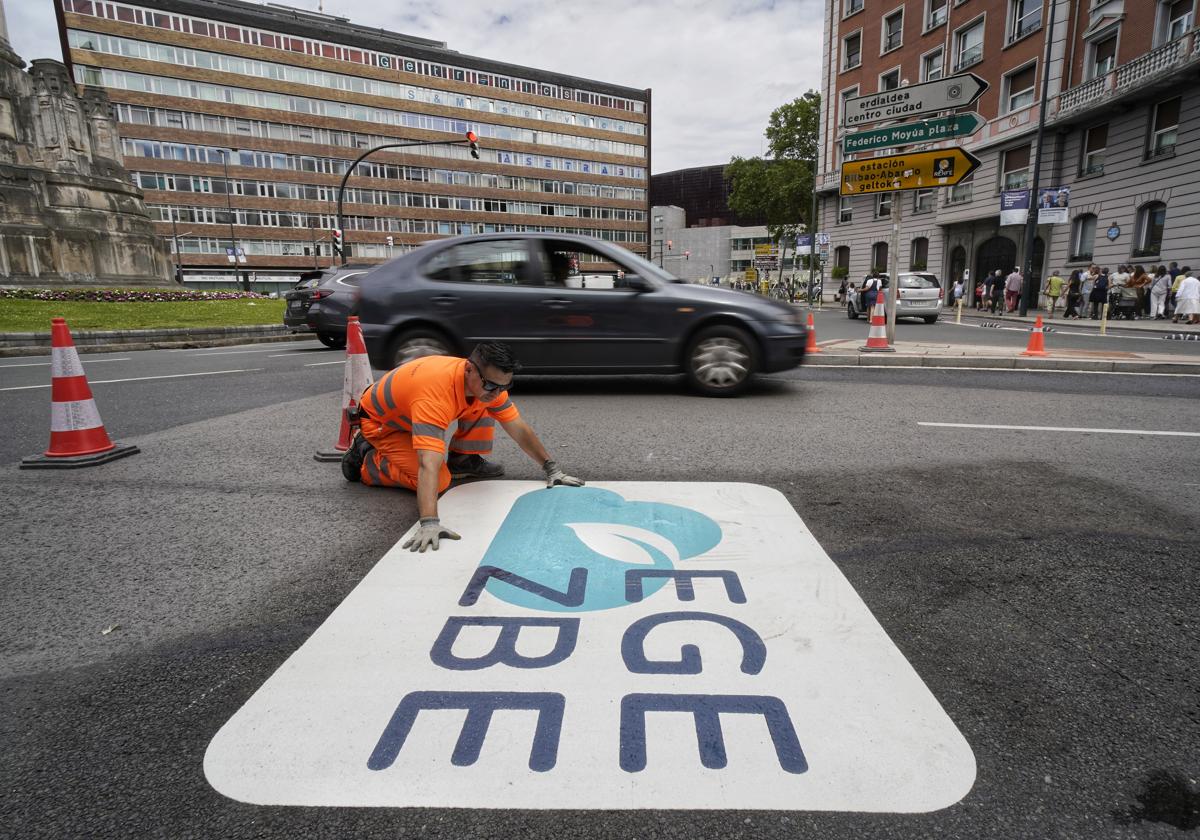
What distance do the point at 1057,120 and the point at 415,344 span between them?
2836 centimetres

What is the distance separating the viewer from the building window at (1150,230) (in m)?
22.1

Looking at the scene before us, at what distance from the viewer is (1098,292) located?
2203 cm

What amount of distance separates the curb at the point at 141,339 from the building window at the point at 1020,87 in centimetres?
3028

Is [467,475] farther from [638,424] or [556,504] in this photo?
[638,424]

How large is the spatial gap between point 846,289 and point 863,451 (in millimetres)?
37450

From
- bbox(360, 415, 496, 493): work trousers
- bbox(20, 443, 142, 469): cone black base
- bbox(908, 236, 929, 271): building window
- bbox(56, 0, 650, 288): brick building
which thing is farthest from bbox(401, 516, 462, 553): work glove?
bbox(56, 0, 650, 288): brick building

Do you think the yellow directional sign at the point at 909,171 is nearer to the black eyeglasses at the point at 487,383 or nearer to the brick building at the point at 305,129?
the black eyeglasses at the point at 487,383

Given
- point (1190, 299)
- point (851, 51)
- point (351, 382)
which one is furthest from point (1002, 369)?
point (851, 51)

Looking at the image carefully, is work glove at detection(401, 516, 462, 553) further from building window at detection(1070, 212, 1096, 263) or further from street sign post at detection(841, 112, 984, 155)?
building window at detection(1070, 212, 1096, 263)

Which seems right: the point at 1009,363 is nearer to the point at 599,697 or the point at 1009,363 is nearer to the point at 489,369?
the point at 489,369

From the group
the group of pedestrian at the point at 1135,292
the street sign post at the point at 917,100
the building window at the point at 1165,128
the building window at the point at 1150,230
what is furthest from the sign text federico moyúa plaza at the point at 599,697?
the building window at the point at 1165,128

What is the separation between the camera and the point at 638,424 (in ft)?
18.5

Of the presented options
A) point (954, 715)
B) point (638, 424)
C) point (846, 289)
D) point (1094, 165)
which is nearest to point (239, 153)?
point (846, 289)

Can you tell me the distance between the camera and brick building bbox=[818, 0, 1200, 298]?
2133cm
